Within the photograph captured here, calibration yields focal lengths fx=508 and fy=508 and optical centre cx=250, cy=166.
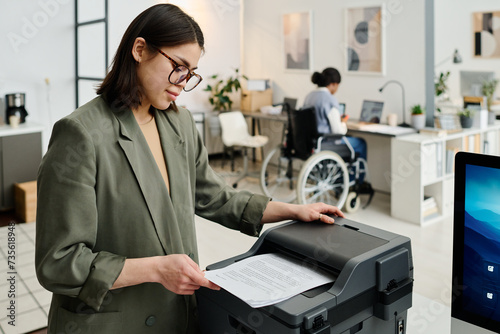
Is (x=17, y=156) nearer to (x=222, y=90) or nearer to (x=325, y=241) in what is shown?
(x=222, y=90)

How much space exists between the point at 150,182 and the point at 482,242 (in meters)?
0.70

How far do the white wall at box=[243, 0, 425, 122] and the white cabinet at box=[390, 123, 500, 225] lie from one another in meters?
0.60

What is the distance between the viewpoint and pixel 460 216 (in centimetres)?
103

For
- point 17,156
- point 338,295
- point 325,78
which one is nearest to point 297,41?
point 325,78

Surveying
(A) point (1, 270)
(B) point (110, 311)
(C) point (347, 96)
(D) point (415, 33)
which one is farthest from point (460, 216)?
(C) point (347, 96)

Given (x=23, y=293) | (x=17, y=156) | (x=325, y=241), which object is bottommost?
(x=23, y=293)

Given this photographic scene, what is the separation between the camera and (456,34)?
5.88 metres

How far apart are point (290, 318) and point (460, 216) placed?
1.41ft

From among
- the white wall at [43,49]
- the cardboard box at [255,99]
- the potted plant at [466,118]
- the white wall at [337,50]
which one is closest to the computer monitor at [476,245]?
the potted plant at [466,118]

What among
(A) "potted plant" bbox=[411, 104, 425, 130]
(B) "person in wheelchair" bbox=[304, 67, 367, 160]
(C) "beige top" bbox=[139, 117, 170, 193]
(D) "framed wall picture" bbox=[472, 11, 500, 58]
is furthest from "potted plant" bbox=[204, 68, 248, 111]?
(C) "beige top" bbox=[139, 117, 170, 193]

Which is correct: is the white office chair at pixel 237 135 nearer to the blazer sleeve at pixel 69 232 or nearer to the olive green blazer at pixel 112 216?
the olive green blazer at pixel 112 216

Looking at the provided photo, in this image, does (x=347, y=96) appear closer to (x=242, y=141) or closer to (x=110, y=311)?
(x=242, y=141)

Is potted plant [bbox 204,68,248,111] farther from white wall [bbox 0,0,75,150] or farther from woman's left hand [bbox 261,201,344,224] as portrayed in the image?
woman's left hand [bbox 261,201,344,224]

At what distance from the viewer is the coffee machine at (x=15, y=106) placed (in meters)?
4.66
